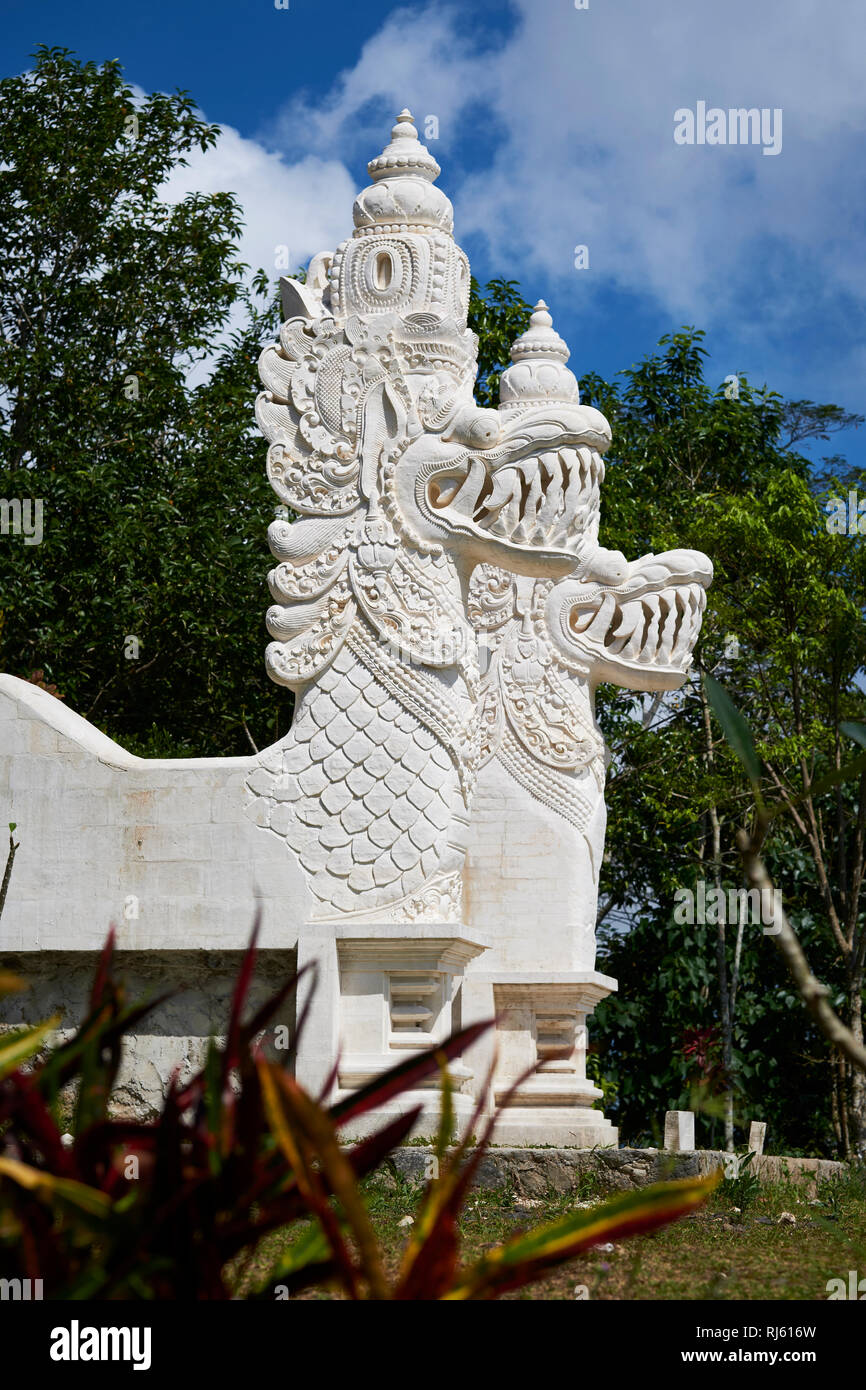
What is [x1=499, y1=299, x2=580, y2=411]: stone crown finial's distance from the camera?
10.4 m

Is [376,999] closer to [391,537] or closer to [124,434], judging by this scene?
[391,537]

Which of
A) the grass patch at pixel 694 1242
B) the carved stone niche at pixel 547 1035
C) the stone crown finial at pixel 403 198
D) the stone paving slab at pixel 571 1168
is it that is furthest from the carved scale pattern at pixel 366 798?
the stone crown finial at pixel 403 198

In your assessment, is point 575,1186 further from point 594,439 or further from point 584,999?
point 594,439

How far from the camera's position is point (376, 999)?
7.02m

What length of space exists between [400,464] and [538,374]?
3.25m

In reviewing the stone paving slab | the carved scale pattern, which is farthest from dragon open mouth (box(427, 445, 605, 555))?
the stone paving slab

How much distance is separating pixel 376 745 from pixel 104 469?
24.0ft

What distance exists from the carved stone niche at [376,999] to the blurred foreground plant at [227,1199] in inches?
189

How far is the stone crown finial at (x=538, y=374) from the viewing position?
10.4 m

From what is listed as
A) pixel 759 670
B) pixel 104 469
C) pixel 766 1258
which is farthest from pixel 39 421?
pixel 766 1258

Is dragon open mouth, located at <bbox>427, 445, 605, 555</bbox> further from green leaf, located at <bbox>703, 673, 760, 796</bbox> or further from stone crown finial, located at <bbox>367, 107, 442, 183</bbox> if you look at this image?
green leaf, located at <bbox>703, 673, 760, 796</bbox>

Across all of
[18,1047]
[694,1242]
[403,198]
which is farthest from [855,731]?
[403,198]
